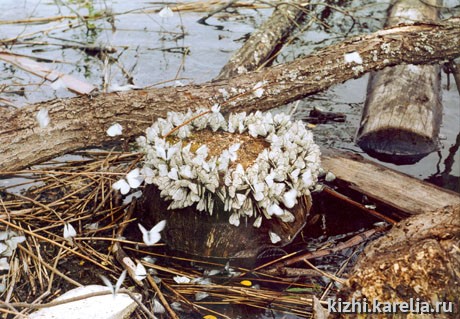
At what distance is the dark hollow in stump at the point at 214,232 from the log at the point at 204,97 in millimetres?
472

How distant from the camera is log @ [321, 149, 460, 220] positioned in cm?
298

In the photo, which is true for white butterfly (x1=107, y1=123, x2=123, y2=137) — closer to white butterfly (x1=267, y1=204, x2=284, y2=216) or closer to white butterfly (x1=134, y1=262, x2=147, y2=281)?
white butterfly (x1=134, y1=262, x2=147, y2=281)

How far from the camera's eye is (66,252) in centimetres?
269

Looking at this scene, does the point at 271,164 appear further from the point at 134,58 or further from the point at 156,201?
the point at 134,58

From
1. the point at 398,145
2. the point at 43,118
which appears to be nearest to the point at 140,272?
the point at 43,118

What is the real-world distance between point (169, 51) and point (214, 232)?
3.16 meters

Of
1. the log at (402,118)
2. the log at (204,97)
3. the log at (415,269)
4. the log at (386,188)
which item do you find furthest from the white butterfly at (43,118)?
the log at (402,118)

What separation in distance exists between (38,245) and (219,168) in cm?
95

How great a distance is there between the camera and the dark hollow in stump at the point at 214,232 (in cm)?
262

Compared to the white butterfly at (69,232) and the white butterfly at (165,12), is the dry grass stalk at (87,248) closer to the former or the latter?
the white butterfly at (69,232)

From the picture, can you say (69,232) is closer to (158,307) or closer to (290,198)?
(158,307)

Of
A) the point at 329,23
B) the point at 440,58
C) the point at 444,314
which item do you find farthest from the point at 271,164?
the point at 329,23

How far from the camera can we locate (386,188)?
309 centimetres

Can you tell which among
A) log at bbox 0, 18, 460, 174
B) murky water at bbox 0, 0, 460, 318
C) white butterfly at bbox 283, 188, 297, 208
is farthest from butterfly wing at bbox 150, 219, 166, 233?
murky water at bbox 0, 0, 460, 318
